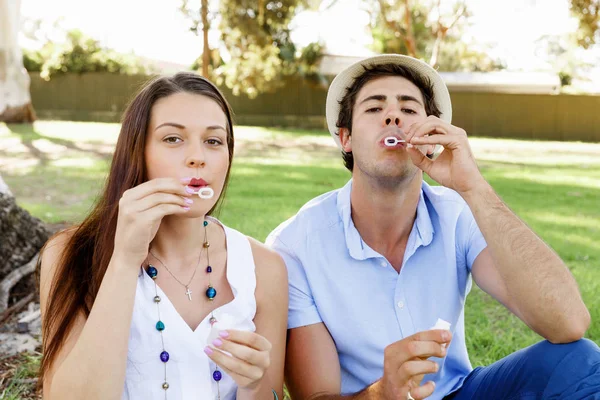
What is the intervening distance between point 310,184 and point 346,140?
23.6 feet

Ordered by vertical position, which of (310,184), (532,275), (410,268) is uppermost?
(532,275)

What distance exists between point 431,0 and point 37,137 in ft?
47.7

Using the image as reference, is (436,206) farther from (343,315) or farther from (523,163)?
(523,163)

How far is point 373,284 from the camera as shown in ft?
9.53

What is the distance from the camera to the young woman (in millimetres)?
2107

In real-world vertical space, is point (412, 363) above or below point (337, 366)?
above

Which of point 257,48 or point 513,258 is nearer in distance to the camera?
point 513,258

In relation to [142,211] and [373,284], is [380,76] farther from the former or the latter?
[142,211]

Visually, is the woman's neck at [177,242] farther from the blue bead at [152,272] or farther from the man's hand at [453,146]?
the man's hand at [453,146]

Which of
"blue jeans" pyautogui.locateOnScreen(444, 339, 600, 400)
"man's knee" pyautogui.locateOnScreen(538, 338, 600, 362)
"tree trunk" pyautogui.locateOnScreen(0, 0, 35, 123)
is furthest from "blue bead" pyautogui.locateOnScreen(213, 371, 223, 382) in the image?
"tree trunk" pyautogui.locateOnScreen(0, 0, 35, 123)

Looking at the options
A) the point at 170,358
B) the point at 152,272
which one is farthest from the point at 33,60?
the point at 170,358

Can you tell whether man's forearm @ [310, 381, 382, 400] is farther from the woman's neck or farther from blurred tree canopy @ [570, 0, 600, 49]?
blurred tree canopy @ [570, 0, 600, 49]

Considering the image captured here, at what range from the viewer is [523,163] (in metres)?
15.2

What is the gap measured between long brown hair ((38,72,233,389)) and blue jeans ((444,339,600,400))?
61.8 inches
